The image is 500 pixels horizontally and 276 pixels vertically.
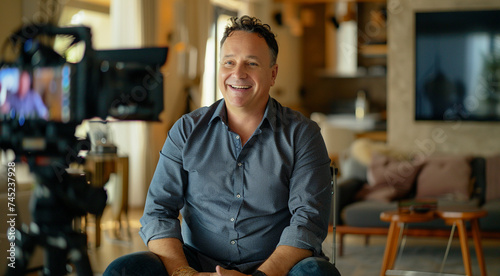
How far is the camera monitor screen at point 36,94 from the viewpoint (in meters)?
1.16

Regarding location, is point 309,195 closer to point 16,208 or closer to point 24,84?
point 24,84

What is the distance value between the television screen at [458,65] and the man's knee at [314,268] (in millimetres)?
4534

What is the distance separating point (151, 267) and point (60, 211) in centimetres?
50

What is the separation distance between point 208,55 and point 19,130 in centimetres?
633

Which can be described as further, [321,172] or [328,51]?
[328,51]

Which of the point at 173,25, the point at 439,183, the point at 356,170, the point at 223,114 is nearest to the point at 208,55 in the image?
the point at 173,25

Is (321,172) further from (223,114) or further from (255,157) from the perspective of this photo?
(223,114)

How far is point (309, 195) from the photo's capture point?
Answer: 1.82m

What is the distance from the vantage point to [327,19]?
31.1 ft

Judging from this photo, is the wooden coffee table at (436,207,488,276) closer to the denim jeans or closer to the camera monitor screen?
the denim jeans

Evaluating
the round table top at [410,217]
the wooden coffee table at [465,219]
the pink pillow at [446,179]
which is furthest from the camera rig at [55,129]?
the pink pillow at [446,179]

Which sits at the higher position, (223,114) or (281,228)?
(223,114)

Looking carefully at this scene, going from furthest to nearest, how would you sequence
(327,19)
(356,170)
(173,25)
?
(327,19), (173,25), (356,170)

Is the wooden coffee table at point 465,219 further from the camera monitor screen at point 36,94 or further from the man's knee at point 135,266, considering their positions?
the camera monitor screen at point 36,94
